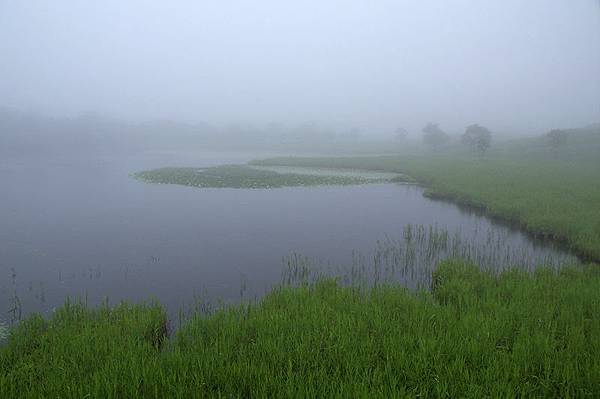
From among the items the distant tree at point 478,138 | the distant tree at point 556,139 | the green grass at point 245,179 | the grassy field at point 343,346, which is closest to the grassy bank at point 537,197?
the grassy field at point 343,346

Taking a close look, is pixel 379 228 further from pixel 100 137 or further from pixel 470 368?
pixel 100 137

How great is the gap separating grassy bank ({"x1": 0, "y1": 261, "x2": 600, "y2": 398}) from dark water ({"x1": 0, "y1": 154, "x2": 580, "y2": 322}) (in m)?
→ 3.99

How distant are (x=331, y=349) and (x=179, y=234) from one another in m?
17.2

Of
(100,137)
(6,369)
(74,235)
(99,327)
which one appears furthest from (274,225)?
(100,137)

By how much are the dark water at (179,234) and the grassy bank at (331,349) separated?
3.99 metres

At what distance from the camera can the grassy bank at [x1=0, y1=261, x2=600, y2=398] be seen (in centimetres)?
671

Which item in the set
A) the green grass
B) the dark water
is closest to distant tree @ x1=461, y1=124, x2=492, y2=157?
the green grass

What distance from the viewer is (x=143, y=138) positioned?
164 meters

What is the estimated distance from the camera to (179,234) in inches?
907

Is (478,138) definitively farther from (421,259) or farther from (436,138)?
(421,259)

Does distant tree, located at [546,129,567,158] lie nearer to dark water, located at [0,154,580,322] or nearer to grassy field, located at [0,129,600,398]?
dark water, located at [0,154,580,322]

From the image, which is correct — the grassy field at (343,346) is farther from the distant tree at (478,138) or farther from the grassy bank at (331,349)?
the distant tree at (478,138)

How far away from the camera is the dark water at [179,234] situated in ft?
49.6

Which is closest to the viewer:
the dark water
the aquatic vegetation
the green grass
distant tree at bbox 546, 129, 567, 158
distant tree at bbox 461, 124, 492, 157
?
the dark water
